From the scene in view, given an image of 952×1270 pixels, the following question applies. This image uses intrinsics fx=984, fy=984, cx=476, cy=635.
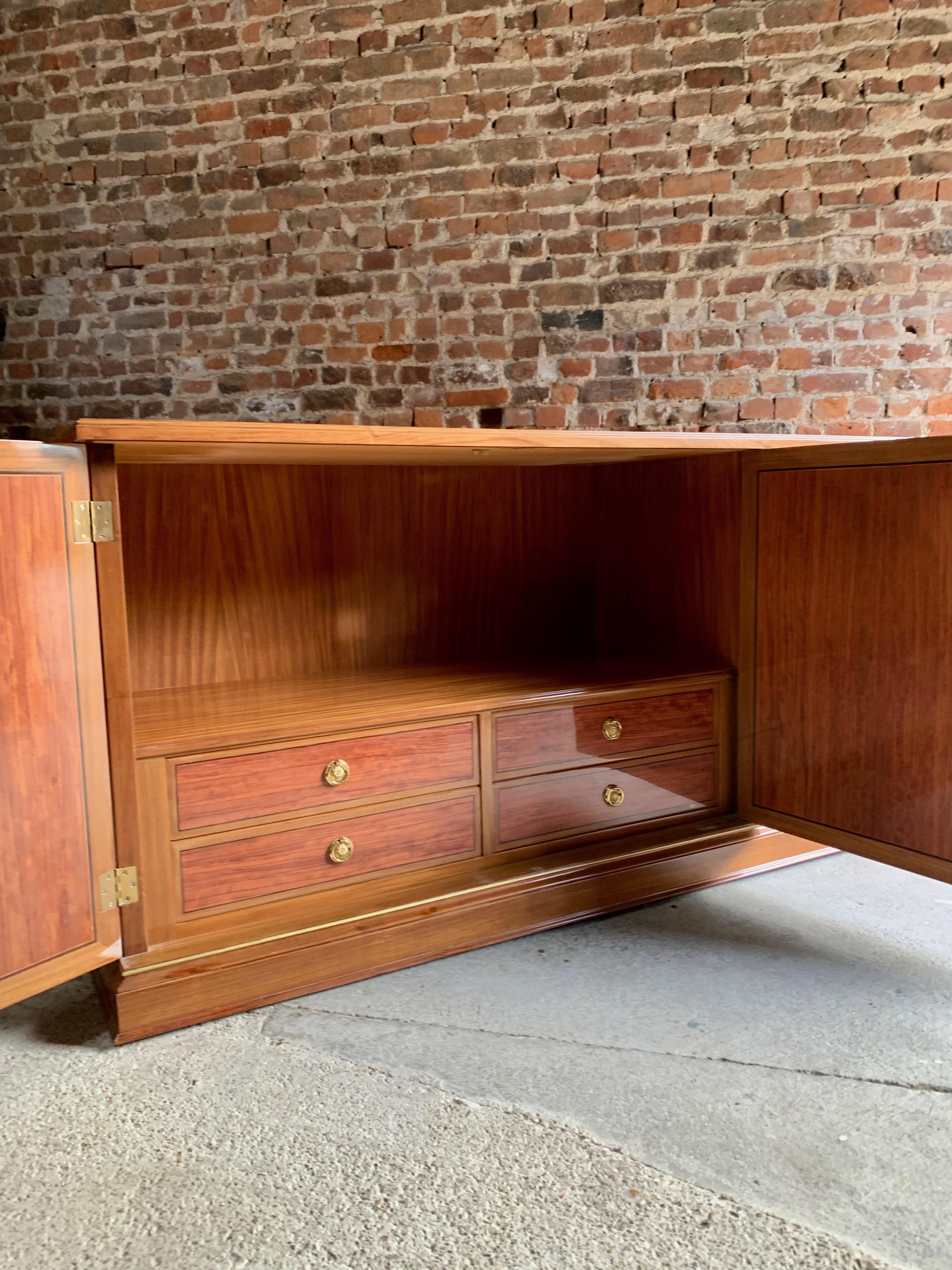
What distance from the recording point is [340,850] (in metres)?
2.08

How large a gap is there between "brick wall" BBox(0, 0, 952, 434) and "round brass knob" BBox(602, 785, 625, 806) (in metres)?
1.93

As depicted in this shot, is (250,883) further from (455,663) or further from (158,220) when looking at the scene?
(158,220)

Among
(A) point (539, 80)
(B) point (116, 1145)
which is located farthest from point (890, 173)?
(B) point (116, 1145)

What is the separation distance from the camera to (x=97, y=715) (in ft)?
5.79

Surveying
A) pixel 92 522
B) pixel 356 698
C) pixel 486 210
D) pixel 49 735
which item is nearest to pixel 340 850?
pixel 356 698

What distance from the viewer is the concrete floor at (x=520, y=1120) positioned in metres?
1.32

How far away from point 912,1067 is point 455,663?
58.7 inches

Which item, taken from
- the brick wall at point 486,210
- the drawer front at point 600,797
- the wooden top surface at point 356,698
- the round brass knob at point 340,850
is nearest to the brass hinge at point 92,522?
the wooden top surface at point 356,698

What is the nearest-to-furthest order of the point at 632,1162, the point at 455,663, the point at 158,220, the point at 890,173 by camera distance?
the point at 632,1162, the point at 455,663, the point at 890,173, the point at 158,220

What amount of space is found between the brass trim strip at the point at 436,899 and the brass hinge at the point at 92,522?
0.79 meters

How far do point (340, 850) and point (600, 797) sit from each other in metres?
0.69

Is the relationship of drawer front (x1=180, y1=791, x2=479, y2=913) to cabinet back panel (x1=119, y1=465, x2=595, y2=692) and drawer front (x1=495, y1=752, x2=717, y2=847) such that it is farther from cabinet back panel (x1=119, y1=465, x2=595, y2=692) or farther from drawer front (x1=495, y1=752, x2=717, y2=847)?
cabinet back panel (x1=119, y1=465, x2=595, y2=692)

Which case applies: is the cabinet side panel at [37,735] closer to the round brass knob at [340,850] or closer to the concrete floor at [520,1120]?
the concrete floor at [520,1120]

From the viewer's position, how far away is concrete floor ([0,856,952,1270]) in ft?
4.34
